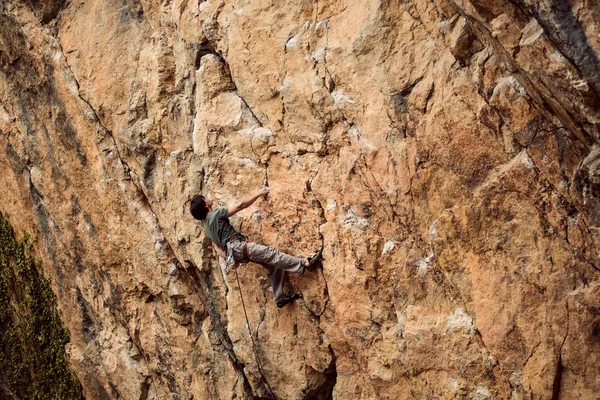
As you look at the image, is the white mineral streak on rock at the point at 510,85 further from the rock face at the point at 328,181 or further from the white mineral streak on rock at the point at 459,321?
the white mineral streak on rock at the point at 459,321

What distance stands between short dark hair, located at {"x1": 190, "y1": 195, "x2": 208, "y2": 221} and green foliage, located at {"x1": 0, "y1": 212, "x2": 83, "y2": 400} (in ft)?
16.5

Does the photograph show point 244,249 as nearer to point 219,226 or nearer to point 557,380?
point 219,226

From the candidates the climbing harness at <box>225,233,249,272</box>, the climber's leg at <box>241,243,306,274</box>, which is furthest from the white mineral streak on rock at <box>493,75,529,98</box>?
the climbing harness at <box>225,233,249,272</box>

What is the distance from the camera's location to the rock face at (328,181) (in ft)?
20.8

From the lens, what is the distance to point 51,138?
1085 centimetres

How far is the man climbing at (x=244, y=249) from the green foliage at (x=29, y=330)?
16.7 ft

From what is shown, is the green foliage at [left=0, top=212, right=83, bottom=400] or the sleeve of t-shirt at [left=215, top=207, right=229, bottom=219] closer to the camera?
the sleeve of t-shirt at [left=215, top=207, right=229, bottom=219]

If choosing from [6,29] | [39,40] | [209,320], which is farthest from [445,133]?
[6,29]

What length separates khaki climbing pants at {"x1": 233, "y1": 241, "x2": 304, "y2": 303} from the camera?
795cm

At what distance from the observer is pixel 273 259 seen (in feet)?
26.3

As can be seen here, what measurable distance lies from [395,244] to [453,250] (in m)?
0.65


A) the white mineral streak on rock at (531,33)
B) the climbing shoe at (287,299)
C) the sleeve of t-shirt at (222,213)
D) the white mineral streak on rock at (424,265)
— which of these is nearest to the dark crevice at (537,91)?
the white mineral streak on rock at (531,33)

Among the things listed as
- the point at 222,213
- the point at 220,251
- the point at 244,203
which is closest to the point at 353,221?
the point at 244,203

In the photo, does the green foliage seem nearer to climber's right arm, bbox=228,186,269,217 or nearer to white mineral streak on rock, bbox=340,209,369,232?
climber's right arm, bbox=228,186,269,217
